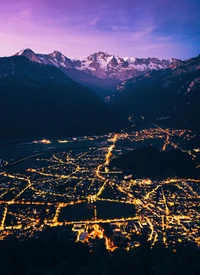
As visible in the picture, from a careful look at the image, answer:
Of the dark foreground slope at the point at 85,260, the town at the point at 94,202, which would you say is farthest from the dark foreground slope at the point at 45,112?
the dark foreground slope at the point at 85,260

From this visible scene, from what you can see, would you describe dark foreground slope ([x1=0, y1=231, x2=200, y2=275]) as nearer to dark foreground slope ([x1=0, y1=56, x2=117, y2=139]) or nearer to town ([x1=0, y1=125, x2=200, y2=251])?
town ([x1=0, y1=125, x2=200, y2=251])

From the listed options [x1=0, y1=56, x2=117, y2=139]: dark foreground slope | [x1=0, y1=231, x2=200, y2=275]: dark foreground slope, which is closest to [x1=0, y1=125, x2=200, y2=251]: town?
[x1=0, y1=231, x2=200, y2=275]: dark foreground slope

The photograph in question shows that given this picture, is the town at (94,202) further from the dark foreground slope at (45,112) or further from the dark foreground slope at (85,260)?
the dark foreground slope at (45,112)

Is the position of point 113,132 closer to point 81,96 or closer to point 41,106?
point 41,106

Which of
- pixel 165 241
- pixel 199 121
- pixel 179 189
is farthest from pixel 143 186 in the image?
pixel 199 121

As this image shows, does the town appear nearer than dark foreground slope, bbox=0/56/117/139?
Yes

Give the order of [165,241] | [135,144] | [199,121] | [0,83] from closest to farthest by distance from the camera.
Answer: [165,241], [135,144], [199,121], [0,83]

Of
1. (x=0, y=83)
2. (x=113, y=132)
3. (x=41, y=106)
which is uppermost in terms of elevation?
(x=0, y=83)

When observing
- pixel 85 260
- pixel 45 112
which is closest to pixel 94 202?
pixel 85 260
